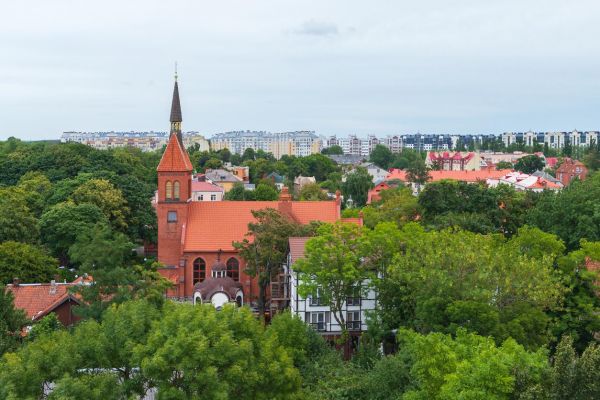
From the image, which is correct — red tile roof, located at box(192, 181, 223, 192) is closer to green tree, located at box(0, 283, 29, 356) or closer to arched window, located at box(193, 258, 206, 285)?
arched window, located at box(193, 258, 206, 285)

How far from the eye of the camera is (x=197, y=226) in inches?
1928

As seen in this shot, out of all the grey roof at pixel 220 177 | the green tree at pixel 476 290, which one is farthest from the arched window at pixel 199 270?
the grey roof at pixel 220 177

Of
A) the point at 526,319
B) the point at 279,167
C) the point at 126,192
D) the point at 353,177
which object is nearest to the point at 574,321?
the point at 526,319

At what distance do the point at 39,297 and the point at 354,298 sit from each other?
15676 millimetres

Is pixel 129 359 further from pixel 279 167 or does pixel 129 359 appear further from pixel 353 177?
pixel 279 167

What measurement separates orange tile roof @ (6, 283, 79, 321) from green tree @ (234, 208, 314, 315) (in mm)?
9820

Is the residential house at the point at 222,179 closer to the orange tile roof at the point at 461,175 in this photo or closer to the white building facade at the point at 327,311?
the orange tile roof at the point at 461,175


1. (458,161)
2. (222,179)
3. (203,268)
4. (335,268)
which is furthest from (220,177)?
(335,268)

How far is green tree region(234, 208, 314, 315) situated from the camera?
42.8 m

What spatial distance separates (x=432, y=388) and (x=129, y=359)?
9640 mm

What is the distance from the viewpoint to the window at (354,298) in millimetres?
36250

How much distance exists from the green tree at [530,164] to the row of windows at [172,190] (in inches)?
4205

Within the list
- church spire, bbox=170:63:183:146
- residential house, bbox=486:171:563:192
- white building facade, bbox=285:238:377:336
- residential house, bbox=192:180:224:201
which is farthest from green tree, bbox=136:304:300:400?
residential house, bbox=486:171:563:192

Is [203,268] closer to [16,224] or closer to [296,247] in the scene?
[296,247]
